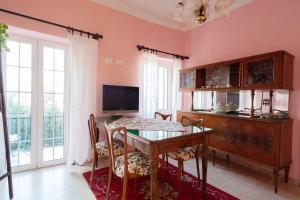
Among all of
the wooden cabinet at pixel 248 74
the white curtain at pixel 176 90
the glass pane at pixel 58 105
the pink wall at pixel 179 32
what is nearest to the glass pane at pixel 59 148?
the glass pane at pixel 58 105

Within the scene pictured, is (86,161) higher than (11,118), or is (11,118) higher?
(11,118)

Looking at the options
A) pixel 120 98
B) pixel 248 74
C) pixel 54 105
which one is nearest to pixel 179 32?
pixel 248 74

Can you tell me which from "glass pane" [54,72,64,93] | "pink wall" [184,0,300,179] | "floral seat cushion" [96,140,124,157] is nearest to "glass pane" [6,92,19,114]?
"glass pane" [54,72,64,93]

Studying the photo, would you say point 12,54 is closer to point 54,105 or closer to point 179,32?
point 54,105

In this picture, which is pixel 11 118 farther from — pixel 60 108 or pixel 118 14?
pixel 118 14

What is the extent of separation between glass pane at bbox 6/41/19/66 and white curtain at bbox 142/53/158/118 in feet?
6.79

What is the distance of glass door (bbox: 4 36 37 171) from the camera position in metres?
2.56

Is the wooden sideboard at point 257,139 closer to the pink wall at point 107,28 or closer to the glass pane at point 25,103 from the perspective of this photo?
the pink wall at point 107,28

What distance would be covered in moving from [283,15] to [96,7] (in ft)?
9.53

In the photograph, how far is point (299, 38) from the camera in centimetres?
238

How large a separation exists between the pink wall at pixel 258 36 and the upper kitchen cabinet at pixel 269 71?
0.81ft

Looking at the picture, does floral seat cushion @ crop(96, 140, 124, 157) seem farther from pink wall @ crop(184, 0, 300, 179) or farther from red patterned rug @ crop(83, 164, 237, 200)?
pink wall @ crop(184, 0, 300, 179)

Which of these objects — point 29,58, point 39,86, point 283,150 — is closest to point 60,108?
point 39,86

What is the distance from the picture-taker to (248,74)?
8.55 ft
